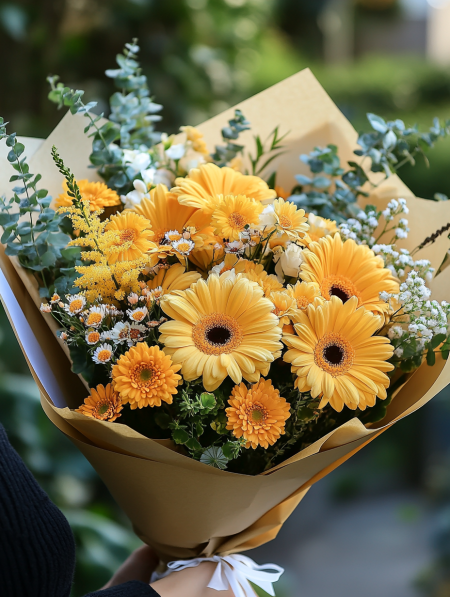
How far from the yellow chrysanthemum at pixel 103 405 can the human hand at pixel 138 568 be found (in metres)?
0.36

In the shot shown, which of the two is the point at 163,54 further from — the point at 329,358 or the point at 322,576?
the point at 322,576

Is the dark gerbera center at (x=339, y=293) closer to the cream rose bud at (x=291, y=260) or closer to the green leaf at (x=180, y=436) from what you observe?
the cream rose bud at (x=291, y=260)

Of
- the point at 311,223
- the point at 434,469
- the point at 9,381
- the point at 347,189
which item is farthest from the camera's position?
the point at 434,469

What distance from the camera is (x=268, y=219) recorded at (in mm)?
597

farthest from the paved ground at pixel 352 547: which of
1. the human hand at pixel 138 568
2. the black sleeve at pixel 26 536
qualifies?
the black sleeve at pixel 26 536

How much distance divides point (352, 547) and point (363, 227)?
80.9 inches

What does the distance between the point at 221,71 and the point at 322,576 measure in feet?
6.62

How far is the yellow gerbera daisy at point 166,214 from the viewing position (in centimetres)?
65

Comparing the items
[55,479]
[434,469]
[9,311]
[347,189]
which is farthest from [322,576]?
[9,311]

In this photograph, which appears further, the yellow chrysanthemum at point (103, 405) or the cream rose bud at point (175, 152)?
the cream rose bud at point (175, 152)

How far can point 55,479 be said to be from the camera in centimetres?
166

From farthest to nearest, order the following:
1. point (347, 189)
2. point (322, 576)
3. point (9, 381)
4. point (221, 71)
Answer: point (322, 576) → point (221, 71) → point (9, 381) → point (347, 189)

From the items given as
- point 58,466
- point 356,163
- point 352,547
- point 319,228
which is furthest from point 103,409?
point 352,547

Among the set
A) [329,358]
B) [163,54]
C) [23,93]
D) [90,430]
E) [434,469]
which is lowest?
[90,430]
